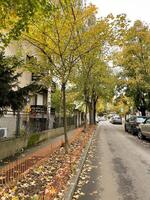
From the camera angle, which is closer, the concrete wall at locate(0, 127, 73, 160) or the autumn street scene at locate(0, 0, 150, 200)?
the autumn street scene at locate(0, 0, 150, 200)

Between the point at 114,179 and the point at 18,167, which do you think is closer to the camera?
the point at 114,179

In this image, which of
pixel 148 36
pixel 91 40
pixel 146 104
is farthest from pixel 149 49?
pixel 91 40

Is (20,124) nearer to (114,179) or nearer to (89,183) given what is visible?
(114,179)

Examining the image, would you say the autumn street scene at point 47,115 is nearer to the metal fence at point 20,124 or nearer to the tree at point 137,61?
the metal fence at point 20,124

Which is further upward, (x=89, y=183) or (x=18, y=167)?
(x=18, y=167)

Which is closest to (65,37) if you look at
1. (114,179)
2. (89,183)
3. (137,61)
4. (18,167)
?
(18,167)

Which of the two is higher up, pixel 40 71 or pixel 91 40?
pixel 91 40

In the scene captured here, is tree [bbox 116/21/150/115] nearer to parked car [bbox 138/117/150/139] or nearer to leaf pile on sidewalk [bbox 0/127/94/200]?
parked car [bbox 138/117/150/139]

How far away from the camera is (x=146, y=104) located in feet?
137

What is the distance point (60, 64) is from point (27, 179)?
7.17 m

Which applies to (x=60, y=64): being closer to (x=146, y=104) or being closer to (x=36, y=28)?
(x=36, y=28)

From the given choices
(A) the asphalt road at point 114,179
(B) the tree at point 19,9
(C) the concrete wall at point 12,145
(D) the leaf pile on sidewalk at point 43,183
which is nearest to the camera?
(B) the tree at point 19,9

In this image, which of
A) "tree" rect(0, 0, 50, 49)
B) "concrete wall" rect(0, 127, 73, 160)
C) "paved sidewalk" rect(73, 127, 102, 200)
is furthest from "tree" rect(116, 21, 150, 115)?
"tree" rect(0, 0, 50, 49)

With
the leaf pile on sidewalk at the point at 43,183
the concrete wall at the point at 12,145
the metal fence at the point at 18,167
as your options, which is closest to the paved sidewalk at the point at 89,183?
the leaf pile on sidewalk at the point at 43,183
